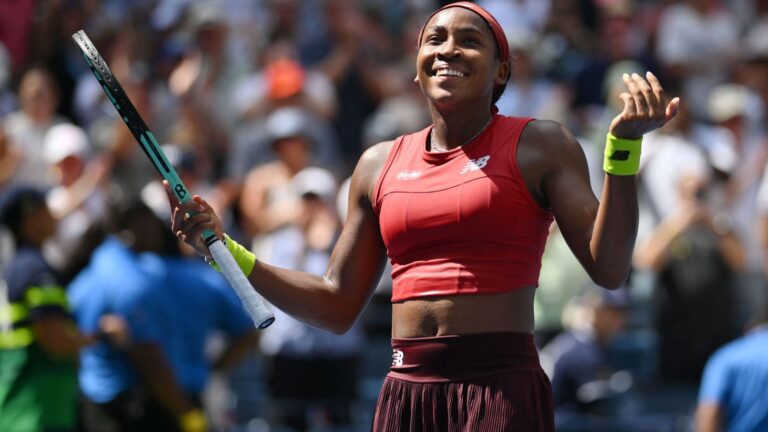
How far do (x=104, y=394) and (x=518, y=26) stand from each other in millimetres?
5673

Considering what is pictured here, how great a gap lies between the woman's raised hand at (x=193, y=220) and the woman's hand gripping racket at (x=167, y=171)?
0.05 feet

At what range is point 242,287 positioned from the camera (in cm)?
425

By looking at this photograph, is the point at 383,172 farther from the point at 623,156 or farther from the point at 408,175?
the point at 623,156

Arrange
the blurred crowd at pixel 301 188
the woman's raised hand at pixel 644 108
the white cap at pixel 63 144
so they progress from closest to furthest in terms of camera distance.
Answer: the woman's raised hand at pixel 644 108
the blurred crowd at pixel 301 188
the white cap at pixel 63 144

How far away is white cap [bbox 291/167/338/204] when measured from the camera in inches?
405

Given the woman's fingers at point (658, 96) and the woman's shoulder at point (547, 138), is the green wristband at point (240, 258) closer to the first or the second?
the woman's shoulder at point (547, 138)

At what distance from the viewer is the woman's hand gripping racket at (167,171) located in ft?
13.9

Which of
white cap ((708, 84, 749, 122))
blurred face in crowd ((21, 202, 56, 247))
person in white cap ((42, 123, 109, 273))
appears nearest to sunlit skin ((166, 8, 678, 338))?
blurred face in crowd ((21, 202, 56, 247))

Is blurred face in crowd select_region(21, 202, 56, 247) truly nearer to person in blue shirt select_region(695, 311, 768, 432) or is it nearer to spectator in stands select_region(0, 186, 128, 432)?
spectator in stands select_region(0, 186, 128, 432)

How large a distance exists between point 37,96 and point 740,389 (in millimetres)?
6007

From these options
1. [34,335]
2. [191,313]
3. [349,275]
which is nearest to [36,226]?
[34,335]

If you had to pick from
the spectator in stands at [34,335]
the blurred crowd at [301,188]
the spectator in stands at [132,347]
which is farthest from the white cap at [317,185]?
the spectator in stands at [34,335]

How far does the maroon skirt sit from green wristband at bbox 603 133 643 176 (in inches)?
24.0

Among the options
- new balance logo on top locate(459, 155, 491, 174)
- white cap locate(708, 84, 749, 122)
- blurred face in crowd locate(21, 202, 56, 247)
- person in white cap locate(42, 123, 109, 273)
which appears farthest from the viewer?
white cap locate(708, 84, 749, 122)
